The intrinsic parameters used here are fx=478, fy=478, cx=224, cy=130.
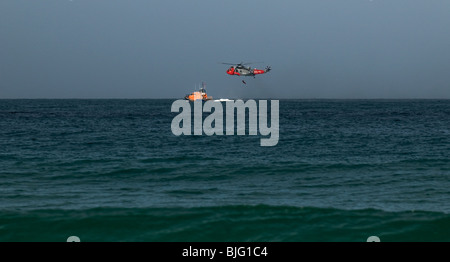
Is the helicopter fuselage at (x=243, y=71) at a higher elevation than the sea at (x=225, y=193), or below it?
higher

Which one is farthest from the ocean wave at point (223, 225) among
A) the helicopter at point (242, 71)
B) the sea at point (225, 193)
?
the helicopter at point (242, 71)

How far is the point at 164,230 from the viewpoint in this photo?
16344 mm

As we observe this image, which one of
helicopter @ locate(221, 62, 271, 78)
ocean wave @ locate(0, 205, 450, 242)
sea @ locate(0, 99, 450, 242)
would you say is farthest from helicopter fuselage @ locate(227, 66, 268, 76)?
ocean wave @ locate(0, 205, 450, 242)

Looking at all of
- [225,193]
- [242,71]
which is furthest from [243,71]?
[225,193]

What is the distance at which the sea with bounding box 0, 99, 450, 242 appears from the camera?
639 inches

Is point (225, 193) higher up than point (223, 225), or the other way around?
point (225, 193)

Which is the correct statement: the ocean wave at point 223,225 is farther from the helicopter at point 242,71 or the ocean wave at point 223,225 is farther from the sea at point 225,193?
the helicopter at point 242,71

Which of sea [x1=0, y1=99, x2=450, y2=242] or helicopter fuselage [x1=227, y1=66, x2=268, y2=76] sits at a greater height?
helicopter fuselage [x1=227, y1=66, x2=268, y2=76]

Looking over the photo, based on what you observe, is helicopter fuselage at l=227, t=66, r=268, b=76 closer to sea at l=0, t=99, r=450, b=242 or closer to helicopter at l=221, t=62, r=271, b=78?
helicopter at l=221, t=62, r=271, b=78

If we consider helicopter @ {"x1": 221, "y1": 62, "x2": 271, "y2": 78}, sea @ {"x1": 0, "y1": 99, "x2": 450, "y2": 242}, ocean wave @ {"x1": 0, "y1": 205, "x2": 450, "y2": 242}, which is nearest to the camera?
ocean wave @ {"x1": 0, "y1": 205, "x2": 450, "y2": 242}

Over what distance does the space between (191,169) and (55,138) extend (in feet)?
79.2

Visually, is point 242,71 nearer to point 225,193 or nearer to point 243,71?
point 243,71

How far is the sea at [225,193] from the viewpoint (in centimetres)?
1622

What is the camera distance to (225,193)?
22.2 metres
